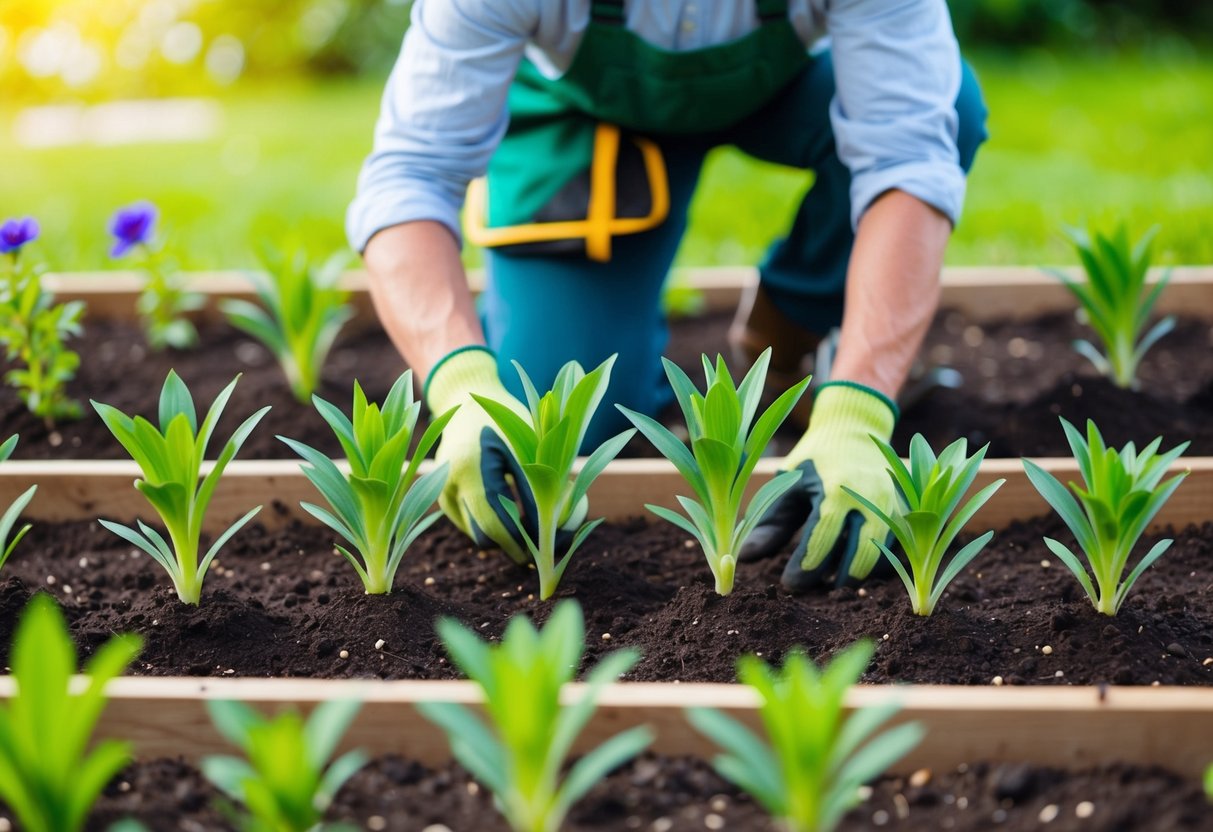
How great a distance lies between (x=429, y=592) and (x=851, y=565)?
0.66m

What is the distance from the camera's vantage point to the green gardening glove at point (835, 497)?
1968mm

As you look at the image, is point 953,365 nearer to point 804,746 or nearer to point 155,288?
point 155,288

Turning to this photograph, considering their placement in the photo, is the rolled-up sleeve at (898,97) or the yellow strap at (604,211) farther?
the yellow strap at (604,211)

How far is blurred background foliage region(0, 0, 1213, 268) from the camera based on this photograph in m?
4.01

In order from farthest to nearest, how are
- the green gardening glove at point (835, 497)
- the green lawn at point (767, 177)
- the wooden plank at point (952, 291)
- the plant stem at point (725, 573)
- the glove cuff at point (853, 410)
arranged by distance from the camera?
the green lawn at point (767, 177) < the wooden plank at point (952, 291) < the glove cuff at point (853, 410) < the green gardening glove at point (835, 497) < the plant stem at point (725, 573)

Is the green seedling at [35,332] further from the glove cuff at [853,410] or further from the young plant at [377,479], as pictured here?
the glove cuff at [853,410]

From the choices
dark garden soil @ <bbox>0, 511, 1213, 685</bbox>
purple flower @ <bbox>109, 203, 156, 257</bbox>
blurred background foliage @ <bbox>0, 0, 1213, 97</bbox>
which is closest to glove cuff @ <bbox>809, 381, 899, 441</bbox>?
dark garden soil @ <bbox>0, 511, 1213, 685</bbox>

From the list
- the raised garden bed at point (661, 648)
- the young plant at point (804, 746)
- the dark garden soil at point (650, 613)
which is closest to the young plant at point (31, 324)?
the raised garden bed at point (661, 648)

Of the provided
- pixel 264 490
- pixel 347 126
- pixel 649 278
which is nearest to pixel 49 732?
pixel 264 490

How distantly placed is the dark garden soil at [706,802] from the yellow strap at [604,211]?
1494mm

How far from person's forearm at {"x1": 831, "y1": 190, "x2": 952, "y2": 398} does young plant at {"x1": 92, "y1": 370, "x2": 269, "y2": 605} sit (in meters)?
1.03

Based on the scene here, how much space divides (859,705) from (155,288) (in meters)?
2.14

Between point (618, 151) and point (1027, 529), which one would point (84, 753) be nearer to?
point (1027, 529)

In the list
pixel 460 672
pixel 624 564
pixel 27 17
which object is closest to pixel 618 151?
pixel 624 564
